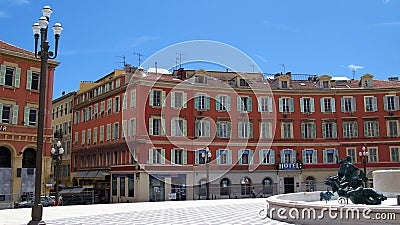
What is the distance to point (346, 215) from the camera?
43.1 feet

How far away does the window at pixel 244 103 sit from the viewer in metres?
45.6

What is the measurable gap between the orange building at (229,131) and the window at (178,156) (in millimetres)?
99

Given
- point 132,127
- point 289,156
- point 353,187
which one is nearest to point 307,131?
point 289,156

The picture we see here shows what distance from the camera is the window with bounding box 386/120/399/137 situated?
45.5 metres

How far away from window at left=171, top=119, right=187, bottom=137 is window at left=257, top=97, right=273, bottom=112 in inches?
354

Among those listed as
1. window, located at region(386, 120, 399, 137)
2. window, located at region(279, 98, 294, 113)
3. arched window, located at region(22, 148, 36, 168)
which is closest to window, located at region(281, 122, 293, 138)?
window, located at region(279, 98, 294, 113)

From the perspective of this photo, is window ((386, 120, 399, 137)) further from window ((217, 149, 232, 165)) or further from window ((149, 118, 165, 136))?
window ((149, 118, 165, 136))

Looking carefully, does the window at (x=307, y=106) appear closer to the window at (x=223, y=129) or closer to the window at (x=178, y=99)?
the window at (x=223, y=129)

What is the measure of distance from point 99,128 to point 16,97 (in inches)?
572

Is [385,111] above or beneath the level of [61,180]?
above

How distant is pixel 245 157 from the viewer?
146 ft

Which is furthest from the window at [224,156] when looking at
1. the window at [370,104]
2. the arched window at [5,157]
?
the arched window at [5,157]

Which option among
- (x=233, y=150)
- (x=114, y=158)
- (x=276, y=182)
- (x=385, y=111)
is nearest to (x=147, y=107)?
(x=114, y=158)

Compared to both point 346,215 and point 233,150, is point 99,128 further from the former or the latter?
point 346,215
